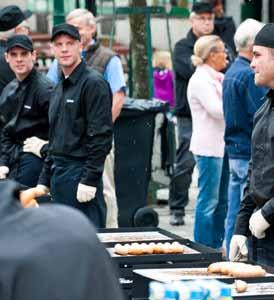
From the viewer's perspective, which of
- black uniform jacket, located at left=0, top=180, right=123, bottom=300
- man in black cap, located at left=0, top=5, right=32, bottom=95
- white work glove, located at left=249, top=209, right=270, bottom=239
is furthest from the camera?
man in black cap, located at left=0, top=5, right=32, bottom=95

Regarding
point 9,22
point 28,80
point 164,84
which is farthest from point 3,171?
point 164,84

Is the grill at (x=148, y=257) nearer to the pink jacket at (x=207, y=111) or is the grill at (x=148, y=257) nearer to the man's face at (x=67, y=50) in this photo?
the man's face at (x=67, y=50)

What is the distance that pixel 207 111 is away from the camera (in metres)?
9.80

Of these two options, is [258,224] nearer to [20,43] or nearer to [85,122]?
[85,122]

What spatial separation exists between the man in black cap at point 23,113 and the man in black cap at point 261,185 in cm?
282

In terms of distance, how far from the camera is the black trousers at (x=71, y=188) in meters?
8.28

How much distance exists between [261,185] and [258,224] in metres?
0.21

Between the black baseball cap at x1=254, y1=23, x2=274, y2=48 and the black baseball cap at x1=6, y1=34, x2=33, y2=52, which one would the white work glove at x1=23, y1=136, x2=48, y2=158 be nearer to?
the black baseball cap at x1=6, y1=34, x2=33, y2=52

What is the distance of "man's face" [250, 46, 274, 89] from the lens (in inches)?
257

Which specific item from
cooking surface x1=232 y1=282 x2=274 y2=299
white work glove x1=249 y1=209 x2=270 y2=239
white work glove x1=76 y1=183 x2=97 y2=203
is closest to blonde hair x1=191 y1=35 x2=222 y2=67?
white work glove x1=76 y1=183 x2=97 y2=203

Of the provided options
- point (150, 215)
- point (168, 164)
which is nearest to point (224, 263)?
point (150, 215)

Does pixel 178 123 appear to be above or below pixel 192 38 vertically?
below

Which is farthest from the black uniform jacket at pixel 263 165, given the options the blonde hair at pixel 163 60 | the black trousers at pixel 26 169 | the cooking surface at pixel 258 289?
the blonde hair at pixel 163 60

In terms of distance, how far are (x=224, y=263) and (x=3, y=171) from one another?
4.17 metres
